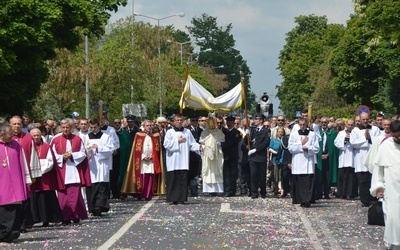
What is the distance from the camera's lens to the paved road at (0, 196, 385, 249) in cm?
1590

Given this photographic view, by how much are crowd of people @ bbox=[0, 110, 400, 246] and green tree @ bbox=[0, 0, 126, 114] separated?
13.6ft

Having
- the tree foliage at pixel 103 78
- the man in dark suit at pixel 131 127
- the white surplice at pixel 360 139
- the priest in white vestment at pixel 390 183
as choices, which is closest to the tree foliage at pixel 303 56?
the tree foliage at pixel 103 78

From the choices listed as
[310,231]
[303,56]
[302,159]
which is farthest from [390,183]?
[303,56]

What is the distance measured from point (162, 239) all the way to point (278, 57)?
122491 millimetres

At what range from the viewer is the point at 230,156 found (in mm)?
28438

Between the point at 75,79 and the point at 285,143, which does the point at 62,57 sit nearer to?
the point at 75,79

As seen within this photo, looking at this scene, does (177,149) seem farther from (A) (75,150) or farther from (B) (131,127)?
(A) (75,150)

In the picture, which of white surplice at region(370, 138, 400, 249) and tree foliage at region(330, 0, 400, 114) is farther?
tree foliage at region(330, 0, 400, 114)

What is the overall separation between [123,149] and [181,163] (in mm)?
3402

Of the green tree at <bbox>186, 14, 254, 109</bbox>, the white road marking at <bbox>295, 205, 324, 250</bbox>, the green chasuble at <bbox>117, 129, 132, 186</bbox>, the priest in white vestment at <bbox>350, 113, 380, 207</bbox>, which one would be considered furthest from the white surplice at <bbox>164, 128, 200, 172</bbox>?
the green tree at <bbox>186, 14, 254, 109</bbox>

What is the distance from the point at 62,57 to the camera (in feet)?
153

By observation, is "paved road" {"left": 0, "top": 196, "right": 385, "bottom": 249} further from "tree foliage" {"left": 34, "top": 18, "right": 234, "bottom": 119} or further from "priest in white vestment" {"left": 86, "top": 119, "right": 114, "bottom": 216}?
"tree foliage" {"left": 34, "top": 18, "right": 234, "bottom": 119}

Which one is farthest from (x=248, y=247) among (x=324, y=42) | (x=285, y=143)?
(x=324, y=42)

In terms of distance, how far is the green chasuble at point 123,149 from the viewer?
2830 cm
